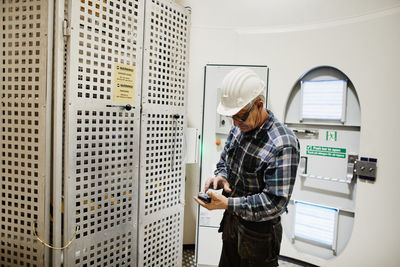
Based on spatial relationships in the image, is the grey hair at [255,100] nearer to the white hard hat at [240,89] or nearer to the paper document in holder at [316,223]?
the white hard hat at [240,89]

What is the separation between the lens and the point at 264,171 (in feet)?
4.55

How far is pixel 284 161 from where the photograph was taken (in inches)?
52.1

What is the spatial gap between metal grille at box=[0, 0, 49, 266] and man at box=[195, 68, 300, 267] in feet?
3.14

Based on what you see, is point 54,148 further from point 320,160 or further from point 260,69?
point 320,160

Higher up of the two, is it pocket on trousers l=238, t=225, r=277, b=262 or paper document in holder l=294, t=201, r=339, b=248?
pocket on trousers l=238, t=225, r=277, b=262

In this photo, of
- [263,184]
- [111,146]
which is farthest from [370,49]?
[111,146]

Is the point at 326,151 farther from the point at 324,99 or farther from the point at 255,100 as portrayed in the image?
the point at 255,100

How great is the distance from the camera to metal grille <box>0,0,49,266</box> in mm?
1398

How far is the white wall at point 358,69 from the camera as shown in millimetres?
2359

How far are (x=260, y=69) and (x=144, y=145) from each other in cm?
154

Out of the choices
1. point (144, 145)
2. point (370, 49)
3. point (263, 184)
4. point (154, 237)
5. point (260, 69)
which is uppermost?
point (370, 49)

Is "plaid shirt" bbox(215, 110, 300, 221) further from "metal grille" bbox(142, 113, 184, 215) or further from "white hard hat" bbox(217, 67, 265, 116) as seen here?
"metal grille" bbox(142, 113, 184, 215)

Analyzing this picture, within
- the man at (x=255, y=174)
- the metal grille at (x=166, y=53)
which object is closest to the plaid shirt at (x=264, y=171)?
the man at (x=255, y=174)

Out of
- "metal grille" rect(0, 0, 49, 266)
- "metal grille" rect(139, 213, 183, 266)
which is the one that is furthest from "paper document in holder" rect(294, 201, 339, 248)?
"metal grille" rect(0, 0, 49, 266)
